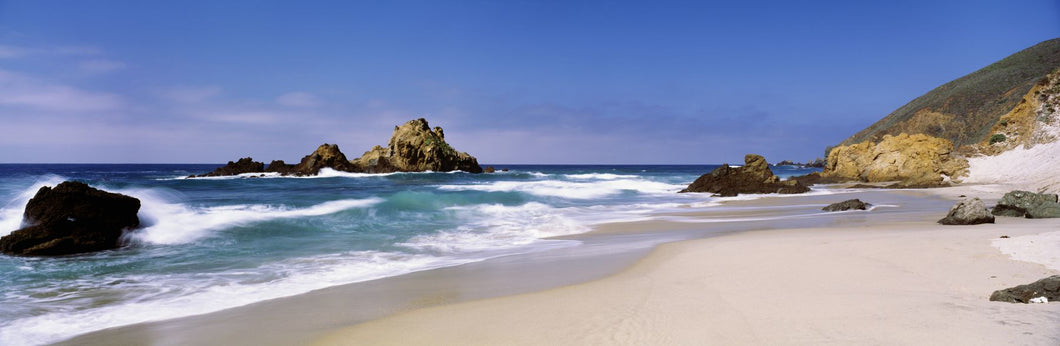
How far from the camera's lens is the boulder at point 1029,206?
29.6 ft

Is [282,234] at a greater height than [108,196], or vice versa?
[108,196]

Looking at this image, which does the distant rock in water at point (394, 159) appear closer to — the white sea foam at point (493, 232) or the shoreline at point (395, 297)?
the white sea foam at point (493, 232)

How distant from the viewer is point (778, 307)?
3.85 metres

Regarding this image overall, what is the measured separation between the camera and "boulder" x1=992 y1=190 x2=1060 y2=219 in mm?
9023

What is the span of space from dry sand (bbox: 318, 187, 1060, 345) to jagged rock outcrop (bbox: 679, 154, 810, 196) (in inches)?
692

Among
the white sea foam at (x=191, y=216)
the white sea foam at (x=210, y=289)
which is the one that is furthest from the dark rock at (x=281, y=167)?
the white sea foam at (x=210, y=289)

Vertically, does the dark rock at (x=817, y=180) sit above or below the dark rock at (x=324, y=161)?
below

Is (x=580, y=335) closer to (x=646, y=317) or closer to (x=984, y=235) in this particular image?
(x=646, y=317)

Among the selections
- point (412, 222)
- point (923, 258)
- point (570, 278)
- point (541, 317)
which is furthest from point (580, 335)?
point (412, 222)

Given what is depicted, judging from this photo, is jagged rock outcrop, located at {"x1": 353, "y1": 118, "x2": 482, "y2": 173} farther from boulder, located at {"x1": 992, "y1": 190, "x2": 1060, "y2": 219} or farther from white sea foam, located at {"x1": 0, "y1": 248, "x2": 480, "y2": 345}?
boulder, located at {"x1": 992, "y1": 190, "x2": 1060, "y2": 219}

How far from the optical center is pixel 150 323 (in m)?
4.40

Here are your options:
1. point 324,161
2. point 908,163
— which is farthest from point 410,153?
point 908,163

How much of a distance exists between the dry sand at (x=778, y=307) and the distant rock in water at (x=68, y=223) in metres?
7.38

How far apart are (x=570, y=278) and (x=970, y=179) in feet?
86.3
